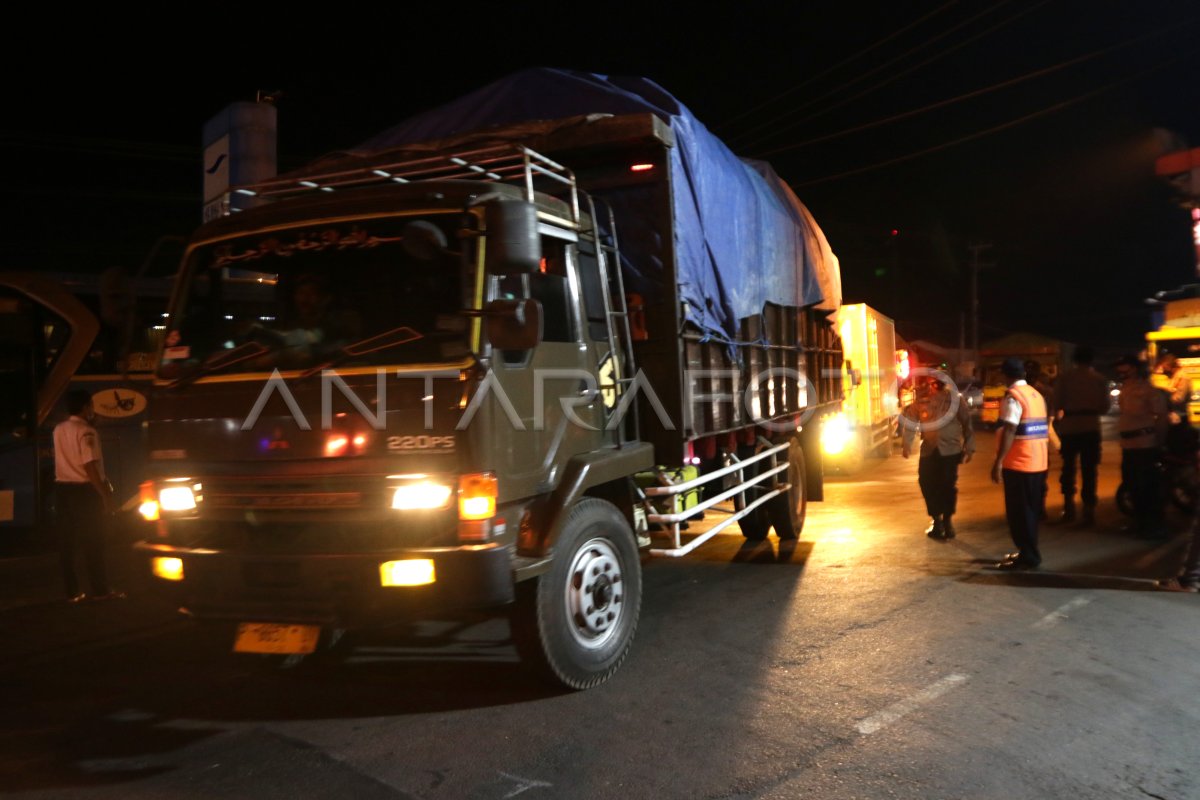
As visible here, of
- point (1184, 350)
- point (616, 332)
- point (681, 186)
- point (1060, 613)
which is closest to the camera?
point (616, 332)

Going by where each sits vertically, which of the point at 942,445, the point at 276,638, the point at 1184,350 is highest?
the point at 1184,350

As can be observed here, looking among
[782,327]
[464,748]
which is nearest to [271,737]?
[464,748]

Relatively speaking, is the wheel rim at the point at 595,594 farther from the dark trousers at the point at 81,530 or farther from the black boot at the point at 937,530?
the black boot at the point at 937,530

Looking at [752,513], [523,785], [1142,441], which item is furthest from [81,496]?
[1142,441]

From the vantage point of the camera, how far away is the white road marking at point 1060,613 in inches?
243

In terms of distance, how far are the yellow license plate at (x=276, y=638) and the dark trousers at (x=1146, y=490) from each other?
8428 millimetres

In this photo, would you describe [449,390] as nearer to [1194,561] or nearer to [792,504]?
[792,504]

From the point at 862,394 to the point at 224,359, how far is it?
1408 cm

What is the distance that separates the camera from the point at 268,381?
4.55m

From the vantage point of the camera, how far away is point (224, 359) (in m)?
4.78

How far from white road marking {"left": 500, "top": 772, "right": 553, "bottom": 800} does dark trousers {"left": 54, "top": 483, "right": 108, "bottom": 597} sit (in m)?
5.00

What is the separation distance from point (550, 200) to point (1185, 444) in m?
8.68

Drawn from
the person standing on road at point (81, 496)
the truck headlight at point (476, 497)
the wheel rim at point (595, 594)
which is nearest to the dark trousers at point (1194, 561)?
the wheel rim at point (595, 594)

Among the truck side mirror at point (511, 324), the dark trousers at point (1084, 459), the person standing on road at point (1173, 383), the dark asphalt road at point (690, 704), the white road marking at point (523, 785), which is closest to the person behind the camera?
the white road marking at point (523, 785)
